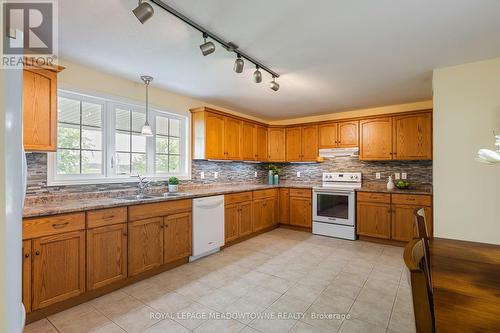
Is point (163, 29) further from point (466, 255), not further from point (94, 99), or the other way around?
point (466, 255)

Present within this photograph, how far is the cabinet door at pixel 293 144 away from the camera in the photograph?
204 inches

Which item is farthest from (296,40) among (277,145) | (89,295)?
(277,145)

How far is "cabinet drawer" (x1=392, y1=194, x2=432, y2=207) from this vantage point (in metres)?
3.64

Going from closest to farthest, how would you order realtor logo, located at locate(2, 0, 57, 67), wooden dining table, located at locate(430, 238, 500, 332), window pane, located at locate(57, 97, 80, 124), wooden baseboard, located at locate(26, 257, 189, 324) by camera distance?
wooden dining table, located at locate(430, 238, 500, 332)
realtor logo, located at locate(2, 0, 57, 67)
wooden baseboard, located at locate(26, 257, 189, 324)
window pane, located at locate(57, 97, 80, 124)

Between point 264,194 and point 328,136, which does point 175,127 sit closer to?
point 264,194

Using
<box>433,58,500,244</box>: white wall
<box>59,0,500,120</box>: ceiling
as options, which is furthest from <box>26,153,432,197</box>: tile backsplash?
<box>433,58,500,244</box>: white wall

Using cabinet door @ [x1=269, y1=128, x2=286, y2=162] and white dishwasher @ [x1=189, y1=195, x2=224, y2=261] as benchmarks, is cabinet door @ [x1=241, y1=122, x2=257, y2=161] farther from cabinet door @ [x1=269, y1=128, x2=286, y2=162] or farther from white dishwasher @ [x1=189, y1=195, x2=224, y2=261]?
white dishwasher @ [x1=189, y1=195, x2=224, y2=261]

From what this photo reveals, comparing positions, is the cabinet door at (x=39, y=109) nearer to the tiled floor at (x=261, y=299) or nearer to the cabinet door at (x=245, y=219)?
the tiled floor at (x=261, y=299)

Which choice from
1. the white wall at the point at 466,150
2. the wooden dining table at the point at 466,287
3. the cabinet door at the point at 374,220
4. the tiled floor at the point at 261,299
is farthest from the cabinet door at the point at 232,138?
the wooden dining table at the point at 466,287

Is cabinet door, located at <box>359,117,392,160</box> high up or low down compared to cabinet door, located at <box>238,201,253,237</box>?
up

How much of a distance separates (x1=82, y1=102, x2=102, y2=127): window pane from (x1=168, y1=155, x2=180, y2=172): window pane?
109 centimetres

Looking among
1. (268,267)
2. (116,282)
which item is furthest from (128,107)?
(268,267)

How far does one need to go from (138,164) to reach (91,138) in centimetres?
64

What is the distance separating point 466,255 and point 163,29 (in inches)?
102
